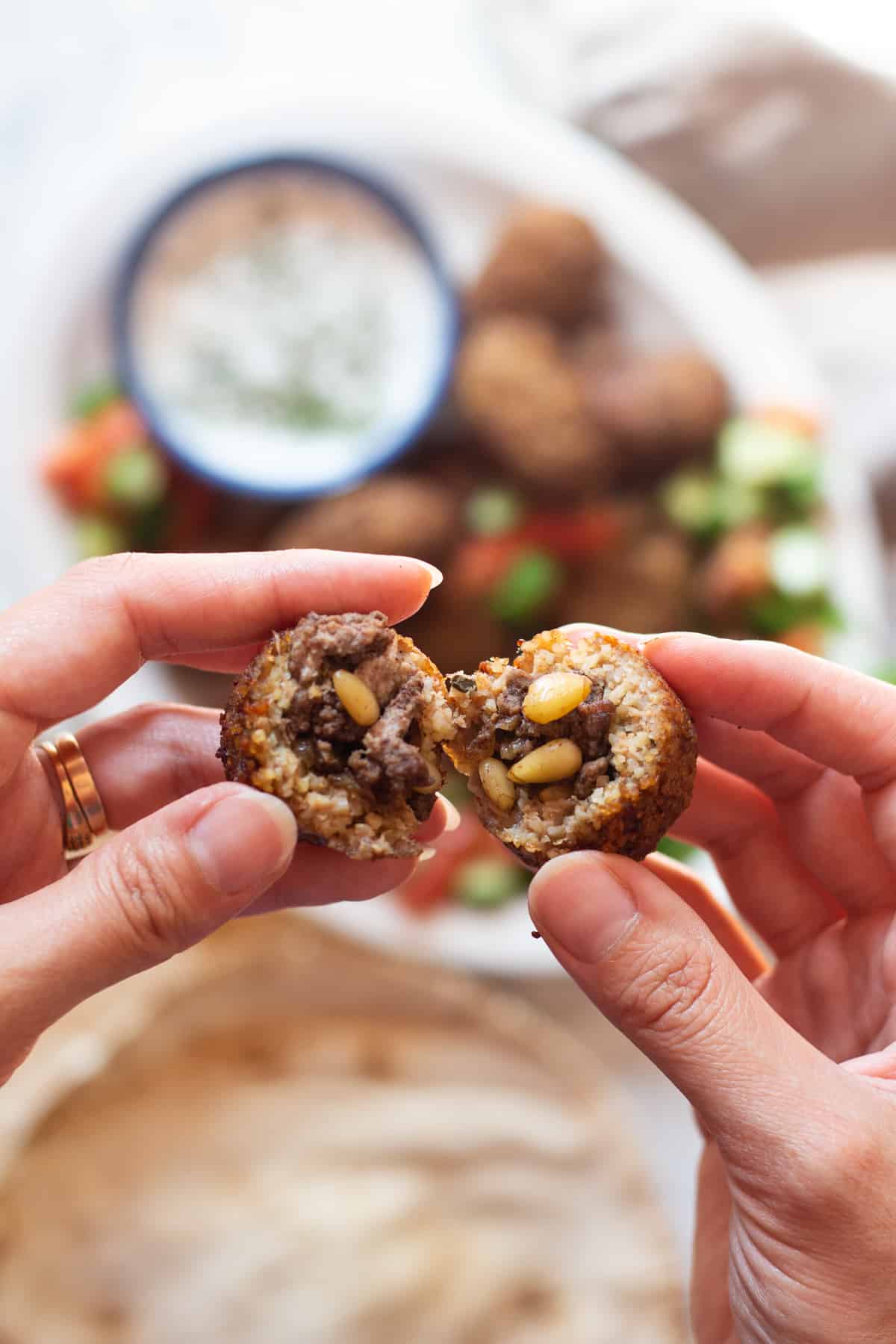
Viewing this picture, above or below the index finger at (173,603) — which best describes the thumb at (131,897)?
below

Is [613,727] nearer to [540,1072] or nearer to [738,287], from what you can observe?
[540,1072]

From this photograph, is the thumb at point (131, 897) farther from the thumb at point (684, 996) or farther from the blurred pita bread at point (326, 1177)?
the blurred pita bread at point (326, 1177)

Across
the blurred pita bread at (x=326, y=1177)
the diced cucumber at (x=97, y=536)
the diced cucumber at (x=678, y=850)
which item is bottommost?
the blurred pita bread at (x=326, y=1177)

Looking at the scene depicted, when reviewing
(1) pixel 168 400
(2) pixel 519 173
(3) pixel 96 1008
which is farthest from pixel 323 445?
(3) pixel 96 1008

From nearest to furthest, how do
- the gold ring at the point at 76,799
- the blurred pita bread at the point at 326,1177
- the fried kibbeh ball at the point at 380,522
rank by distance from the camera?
the gold ring at the point at 76,799
the blurred pita bread at the point at 326,1177
the fried kibbeh ball at the point at 380,522

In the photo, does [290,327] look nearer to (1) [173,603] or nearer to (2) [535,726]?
(1) [173,603]

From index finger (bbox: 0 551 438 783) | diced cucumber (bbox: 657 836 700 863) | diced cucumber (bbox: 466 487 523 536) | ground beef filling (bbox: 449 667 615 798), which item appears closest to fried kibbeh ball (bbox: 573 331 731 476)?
diced cucumber (bbox: 466 487 523 536)

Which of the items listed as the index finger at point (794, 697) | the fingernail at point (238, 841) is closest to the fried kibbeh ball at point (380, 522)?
the index finger at point (794, 697)
